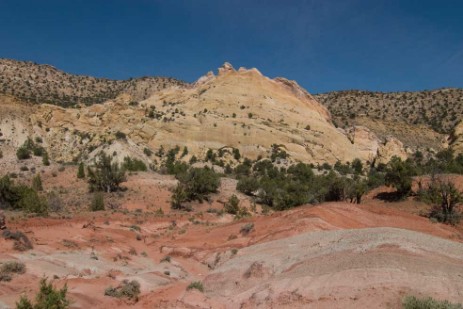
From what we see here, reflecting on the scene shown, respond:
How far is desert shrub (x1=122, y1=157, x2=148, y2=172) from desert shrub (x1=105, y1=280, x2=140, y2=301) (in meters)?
37.5

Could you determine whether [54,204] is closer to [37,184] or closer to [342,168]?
[37,184]

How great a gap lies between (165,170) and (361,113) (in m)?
64.2

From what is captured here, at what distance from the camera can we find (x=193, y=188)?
4334 cm

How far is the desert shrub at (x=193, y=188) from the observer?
41.2m

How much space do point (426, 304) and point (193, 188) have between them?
3404cm

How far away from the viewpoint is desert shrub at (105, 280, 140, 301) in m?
15.4

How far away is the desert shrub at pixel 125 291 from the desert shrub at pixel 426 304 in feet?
27.9

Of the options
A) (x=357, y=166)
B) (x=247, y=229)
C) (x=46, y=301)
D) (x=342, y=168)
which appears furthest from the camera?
(x=357, y=166)

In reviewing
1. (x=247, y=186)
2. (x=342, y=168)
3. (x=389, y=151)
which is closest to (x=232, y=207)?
(x=247, y=186)

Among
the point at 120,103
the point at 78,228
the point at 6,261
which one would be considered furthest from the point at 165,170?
the point at 6,261

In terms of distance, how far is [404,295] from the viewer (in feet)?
36.7

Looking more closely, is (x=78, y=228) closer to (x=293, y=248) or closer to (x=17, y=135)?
(x=293, y=248)

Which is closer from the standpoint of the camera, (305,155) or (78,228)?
(78,228)

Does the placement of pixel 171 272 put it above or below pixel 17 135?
below
